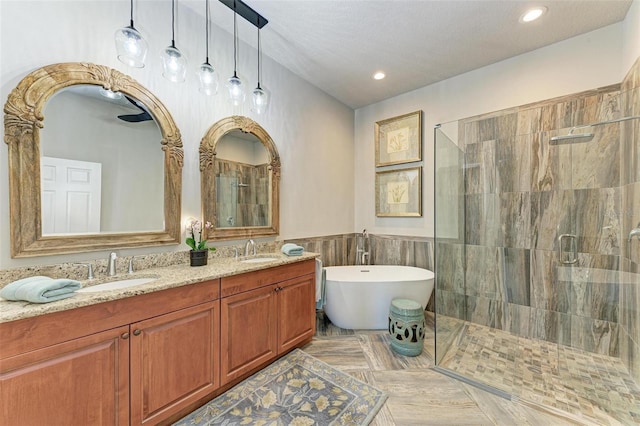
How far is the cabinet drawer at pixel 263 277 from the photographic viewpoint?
1741 millimetres

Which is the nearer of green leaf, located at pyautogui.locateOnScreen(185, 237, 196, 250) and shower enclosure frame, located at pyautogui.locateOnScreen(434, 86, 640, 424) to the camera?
green leaf, located at pyautogui.locateOnScreen(185, 237, 196, 250)

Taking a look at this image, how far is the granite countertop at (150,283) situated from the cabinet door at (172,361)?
18 cm

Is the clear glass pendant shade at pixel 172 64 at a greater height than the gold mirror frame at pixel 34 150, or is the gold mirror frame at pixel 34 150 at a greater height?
the clear glass pendant shade at pixel 172 64

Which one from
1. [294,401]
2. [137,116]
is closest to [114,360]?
[294,401]

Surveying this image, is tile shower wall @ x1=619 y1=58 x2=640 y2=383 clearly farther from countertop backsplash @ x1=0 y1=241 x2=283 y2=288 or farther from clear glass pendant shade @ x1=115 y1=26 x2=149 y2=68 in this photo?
clear glass pendant shade @ x1=115 y1=26 x2=149 y2=68

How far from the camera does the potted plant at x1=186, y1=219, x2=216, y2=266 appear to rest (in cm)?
188

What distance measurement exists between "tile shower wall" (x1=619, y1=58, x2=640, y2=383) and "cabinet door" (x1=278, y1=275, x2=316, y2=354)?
2.43m

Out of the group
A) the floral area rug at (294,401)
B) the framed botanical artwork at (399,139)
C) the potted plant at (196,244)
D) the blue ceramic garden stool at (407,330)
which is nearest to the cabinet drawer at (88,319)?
the potted plant at (196,244)

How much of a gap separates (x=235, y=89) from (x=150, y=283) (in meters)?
1.57

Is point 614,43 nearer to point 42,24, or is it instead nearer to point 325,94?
point 325,94

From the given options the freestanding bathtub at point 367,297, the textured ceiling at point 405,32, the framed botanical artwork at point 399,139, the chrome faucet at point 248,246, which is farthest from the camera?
the framed botanical artwork at point 399,139

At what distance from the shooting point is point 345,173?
12.2 feet

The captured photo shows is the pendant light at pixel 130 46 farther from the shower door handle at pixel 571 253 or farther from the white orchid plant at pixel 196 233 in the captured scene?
the shower door handle at pixel 571 253

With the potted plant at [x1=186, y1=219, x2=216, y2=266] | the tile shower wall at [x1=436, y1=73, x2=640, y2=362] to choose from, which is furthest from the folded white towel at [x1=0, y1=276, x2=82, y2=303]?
the tile shower wall at [x1=436, y1=73, x2=640, y2=362]
